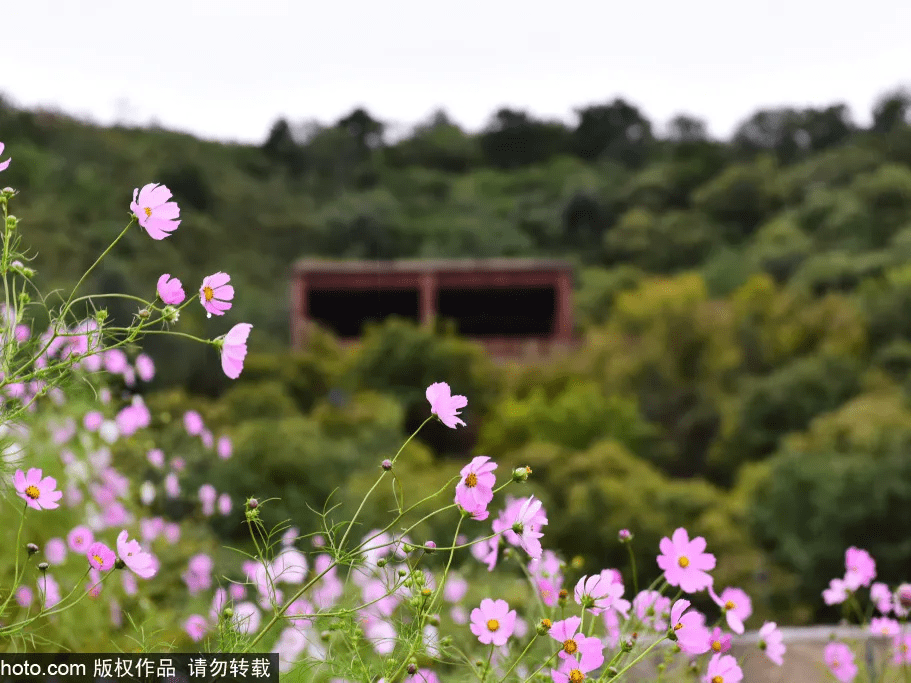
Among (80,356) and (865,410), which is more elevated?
(80,356)

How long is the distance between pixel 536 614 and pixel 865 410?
7142 millimetres

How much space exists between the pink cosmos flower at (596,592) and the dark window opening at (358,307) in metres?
18.4

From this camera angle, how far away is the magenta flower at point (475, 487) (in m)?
0.99

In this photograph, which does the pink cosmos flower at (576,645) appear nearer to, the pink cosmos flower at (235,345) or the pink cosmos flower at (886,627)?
the pink cosmos flower at (235,345)

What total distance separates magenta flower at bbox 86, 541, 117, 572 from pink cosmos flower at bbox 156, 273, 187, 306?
283 millimetres

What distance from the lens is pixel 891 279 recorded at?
55.1 ft

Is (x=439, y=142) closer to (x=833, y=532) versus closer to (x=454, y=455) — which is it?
(x=454, y=455)

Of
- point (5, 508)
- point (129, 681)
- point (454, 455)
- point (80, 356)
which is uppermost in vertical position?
point (80, 356)

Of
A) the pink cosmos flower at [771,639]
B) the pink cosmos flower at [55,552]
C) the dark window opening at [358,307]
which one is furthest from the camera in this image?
the dark window opening at [358,307]

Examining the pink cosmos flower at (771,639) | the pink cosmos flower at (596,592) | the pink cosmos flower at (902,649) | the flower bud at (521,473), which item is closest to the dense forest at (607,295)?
the flower bud at (521,473)

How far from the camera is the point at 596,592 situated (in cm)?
112

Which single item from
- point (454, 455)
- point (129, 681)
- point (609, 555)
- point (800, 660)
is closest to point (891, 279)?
point (454, 455)

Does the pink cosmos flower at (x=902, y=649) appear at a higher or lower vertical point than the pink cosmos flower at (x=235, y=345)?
lower

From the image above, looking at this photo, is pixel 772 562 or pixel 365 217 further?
pixel 365 217
